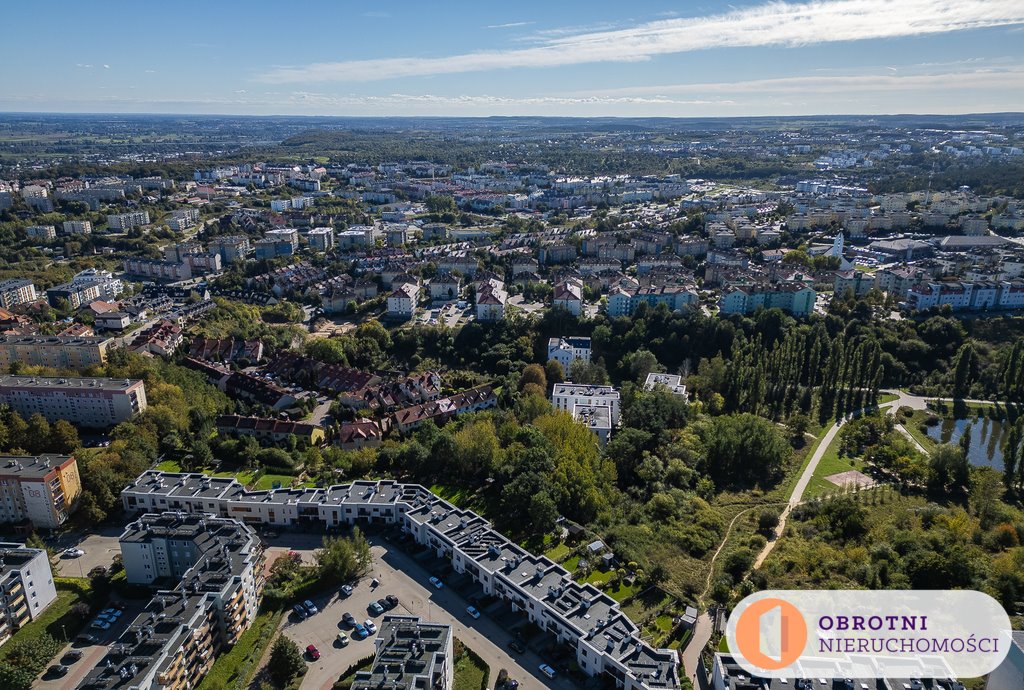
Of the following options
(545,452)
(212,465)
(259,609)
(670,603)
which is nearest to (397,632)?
(259,609)

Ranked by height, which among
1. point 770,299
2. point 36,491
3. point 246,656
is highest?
point 770,299

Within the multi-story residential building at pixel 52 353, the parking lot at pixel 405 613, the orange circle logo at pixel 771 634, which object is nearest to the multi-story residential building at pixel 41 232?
the multi-story residential building at pixel 52 353

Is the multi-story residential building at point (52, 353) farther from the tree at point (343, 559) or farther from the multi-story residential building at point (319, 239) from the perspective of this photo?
the multi-story residential building at point (319, 239)

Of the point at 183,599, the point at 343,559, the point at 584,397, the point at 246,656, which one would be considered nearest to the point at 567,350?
the point at 584,397

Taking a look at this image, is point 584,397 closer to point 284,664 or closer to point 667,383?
point 667,383

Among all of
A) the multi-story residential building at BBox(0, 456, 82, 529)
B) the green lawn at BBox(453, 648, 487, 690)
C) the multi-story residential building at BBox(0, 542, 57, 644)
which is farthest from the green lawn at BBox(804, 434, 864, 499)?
the multi-story residential building at BBox(0, 456, 82, 529)

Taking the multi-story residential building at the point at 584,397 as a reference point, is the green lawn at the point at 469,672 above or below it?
below

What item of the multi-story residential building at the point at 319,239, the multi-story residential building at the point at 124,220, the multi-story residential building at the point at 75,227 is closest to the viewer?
the multi-story residential building at the point at 75,227
